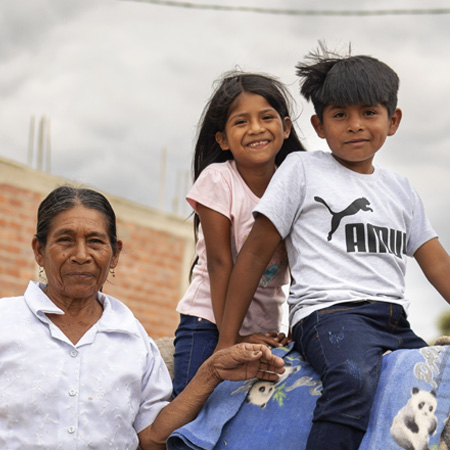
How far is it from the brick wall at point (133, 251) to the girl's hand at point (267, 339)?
7.94m

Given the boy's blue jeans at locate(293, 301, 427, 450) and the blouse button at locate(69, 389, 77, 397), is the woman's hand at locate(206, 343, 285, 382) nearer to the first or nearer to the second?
the boy's blue jeans at locate(293, 301, 427, 450)

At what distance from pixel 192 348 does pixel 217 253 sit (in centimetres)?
38

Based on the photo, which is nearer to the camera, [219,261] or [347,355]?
[347,355]

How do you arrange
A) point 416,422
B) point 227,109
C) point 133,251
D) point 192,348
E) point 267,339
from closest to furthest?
point 416,422, point 267,339, point 192,348, point 227,109, point 133,251

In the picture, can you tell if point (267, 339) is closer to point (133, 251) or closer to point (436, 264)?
point (436, 264)

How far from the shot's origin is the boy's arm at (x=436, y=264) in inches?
131

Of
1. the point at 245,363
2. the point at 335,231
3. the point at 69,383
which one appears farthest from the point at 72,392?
the point at 335,231

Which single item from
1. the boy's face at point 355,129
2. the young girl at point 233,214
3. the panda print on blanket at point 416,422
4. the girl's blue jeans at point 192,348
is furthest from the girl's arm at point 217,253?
the panda print on blanket at point 416,422

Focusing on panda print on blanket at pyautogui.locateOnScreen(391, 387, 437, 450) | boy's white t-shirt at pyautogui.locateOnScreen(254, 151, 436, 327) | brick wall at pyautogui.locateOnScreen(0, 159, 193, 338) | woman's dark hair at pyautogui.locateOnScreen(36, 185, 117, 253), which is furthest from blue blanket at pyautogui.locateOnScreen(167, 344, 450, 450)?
brick wall at pyautogui.locateOnScreen(0, 159, 193, 338)

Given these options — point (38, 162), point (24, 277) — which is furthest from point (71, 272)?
point (38, 162)

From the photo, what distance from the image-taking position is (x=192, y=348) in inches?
131

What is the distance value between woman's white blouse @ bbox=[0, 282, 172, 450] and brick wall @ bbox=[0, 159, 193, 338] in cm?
811

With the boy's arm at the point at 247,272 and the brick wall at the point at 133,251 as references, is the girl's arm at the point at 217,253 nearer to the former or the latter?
the boy's arm at the point at 247,272

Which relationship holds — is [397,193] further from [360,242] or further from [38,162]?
[38,162]
